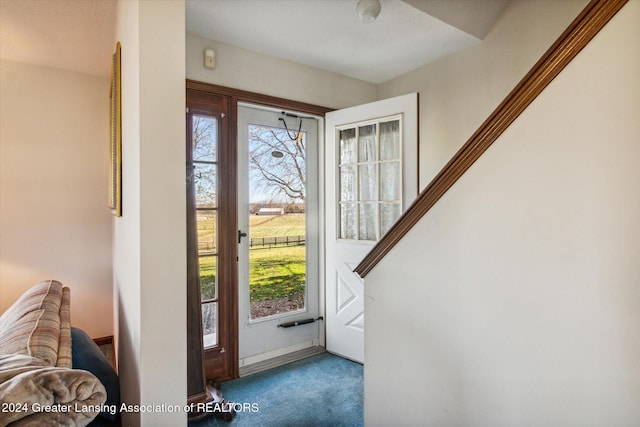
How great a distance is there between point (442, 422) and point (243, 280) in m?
1.70

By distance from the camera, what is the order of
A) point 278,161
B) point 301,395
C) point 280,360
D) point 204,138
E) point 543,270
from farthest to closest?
point 278,161 → point 280,360 → point 204,138 → point 301,395 → point 543,270

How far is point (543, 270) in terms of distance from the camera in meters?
1.03

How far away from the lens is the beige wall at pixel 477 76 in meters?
2.07

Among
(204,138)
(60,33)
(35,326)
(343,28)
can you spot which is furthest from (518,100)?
(60,33)

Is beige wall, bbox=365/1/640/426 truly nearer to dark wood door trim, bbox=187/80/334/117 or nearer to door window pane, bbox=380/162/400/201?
door window pane, bbox=380/162/400/201

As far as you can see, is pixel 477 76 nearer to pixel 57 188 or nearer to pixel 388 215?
pixel 388 215

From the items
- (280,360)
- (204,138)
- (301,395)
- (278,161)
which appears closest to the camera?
(301,395)

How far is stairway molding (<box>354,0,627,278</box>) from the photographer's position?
898 mm

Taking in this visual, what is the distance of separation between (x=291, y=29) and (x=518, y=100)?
163 cm

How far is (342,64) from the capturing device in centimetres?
275

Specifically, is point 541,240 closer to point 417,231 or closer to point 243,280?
point 417,231

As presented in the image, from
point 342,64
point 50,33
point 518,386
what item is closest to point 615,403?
point 518,386

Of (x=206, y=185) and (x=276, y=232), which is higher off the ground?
(x=206, y=185)

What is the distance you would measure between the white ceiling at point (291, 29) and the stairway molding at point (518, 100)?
122cm
